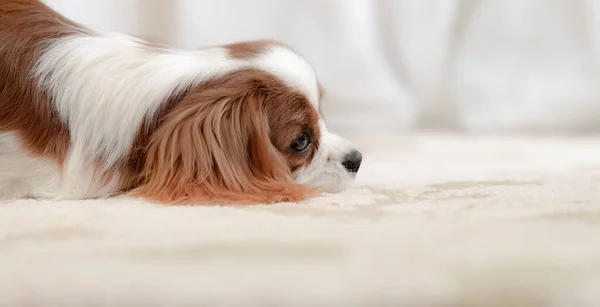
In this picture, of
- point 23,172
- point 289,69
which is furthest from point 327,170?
point 23,172

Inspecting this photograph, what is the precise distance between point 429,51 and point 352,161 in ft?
3.30

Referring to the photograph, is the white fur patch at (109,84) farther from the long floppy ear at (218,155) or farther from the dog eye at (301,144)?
the dog eye at (301,144)

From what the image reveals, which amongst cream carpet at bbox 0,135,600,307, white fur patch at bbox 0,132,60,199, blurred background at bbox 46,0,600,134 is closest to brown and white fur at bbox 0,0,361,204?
white fur patch at bbox 0,132,60,199

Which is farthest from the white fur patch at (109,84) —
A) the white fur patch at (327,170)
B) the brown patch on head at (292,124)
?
the white fur patch at (327,170)

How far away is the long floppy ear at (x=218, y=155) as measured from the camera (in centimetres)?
130

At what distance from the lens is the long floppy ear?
4.26ft

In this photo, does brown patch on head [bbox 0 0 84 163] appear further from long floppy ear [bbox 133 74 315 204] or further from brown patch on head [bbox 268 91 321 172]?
brown patch on head [bbox 268 91 321 172]

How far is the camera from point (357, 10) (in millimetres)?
2350

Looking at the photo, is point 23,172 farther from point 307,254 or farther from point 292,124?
point 307,254

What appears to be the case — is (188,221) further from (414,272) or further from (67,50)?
(67,50)

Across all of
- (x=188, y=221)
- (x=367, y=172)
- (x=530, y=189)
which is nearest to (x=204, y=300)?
(x=188, y=221)

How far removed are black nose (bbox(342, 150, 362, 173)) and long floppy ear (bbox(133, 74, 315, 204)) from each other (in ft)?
0.49

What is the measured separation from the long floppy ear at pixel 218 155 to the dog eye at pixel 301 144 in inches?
2.0

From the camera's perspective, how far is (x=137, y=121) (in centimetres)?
138
